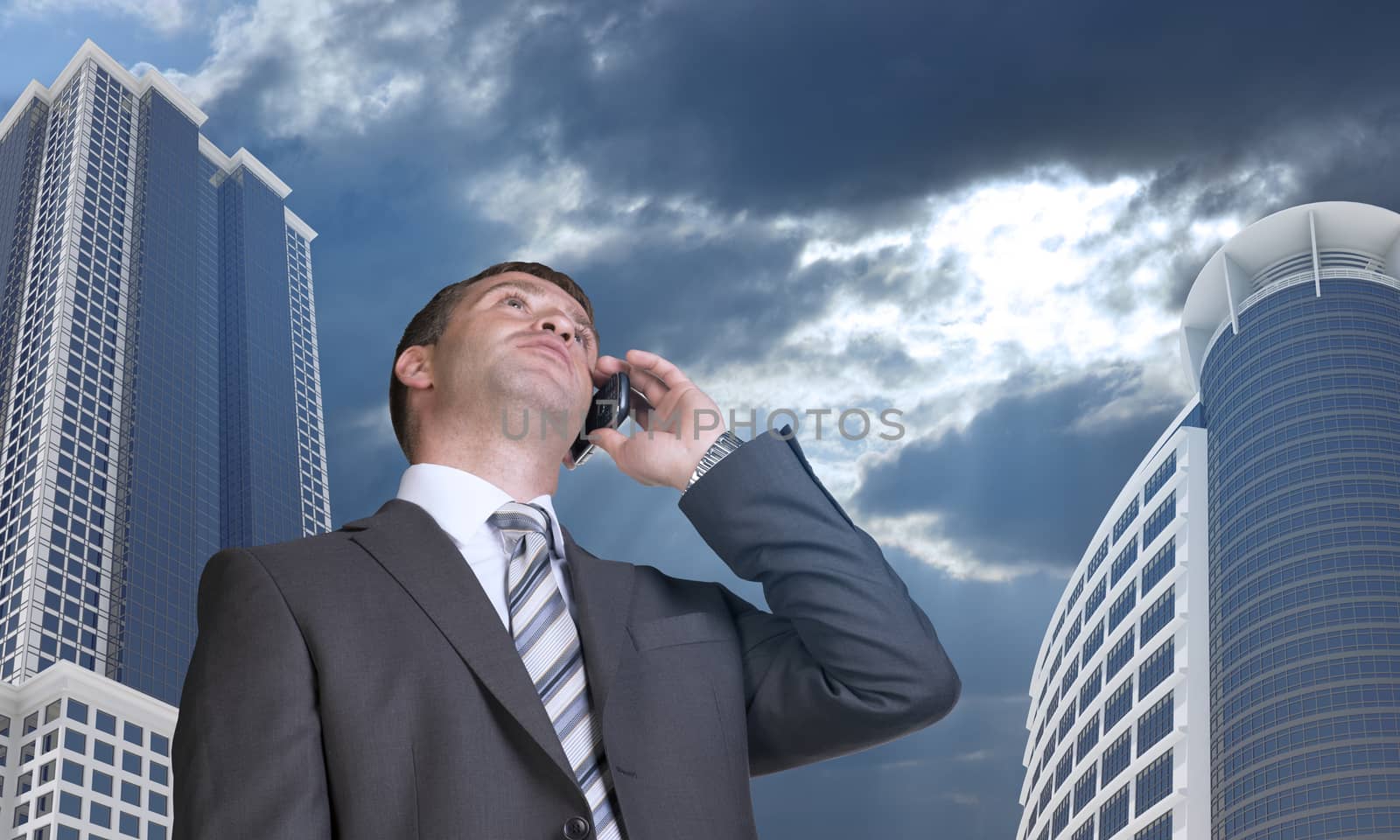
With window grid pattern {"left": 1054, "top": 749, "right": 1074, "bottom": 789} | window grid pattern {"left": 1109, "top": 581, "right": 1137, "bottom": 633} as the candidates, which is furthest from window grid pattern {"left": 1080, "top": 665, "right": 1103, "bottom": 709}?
window grid pattern {"left": 1054, "top": 749, "right": 1074, "bottom": 789}

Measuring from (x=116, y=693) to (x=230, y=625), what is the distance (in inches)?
2926

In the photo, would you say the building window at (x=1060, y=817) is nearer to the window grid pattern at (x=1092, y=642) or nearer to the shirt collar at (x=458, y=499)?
the window grid pattern at (x=1092, y=642)

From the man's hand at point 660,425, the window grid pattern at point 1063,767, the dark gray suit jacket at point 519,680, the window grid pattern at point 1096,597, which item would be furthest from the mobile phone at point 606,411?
the window grid pattern at point 1096,597

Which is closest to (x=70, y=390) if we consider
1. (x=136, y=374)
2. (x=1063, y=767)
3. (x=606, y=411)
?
(x=136, y=374)

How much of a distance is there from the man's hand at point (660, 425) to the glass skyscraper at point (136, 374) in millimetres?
84704

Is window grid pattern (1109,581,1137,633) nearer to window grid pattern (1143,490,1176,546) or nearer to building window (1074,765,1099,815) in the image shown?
window grid pattern (1143,490,1176,546)

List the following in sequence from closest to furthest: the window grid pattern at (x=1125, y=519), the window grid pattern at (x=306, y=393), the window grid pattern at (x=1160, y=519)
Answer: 1. the window grid pattern at (x=1160, y=519)
2. the window grid pattern at (x=1125, y=519)
3. the window grid pattern at (x=306, y=393)

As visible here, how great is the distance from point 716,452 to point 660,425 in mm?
408

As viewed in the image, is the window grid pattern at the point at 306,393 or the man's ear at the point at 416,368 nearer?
the man's ear at the point at 416,368

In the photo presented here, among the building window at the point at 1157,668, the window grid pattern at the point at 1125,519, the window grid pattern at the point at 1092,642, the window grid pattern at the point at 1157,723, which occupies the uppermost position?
the window grid pattern at the point at 1125,519

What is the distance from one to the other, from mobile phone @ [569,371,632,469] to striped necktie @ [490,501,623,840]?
2.25ft

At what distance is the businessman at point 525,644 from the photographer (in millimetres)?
2518

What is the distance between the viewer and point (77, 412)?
294 feet

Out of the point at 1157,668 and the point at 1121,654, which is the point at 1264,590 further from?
the point at 1121,654
